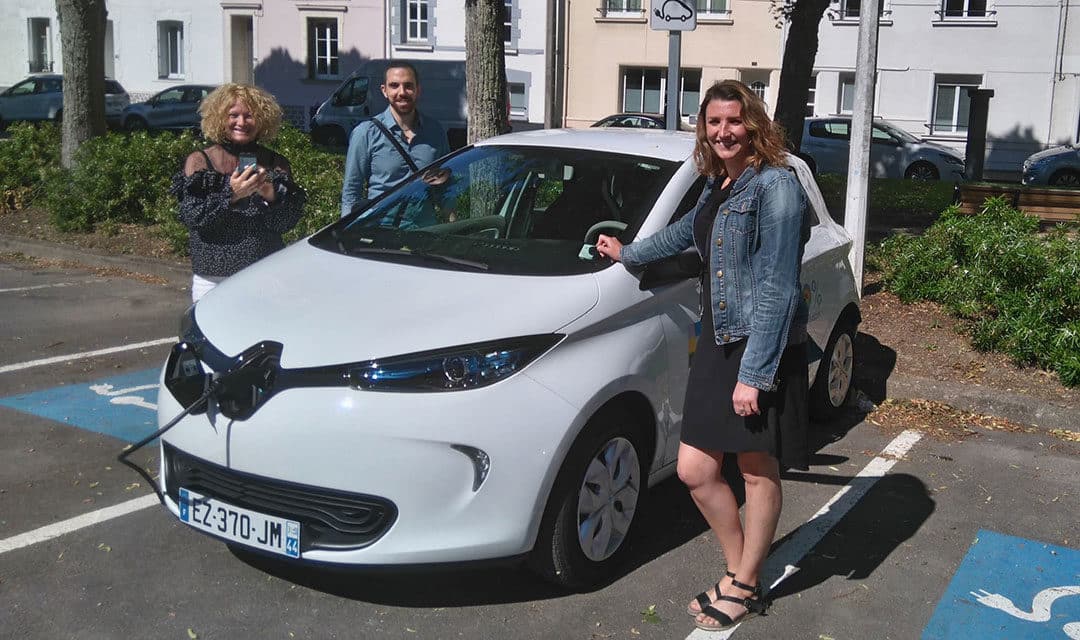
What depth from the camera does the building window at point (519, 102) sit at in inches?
1320

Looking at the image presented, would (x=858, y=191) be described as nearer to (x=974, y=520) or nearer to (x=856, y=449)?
(x=856, y=449)

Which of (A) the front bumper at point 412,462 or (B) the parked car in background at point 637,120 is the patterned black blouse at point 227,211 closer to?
(A) the front bumper at point 412,462

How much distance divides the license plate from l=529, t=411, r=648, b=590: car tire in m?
0.83

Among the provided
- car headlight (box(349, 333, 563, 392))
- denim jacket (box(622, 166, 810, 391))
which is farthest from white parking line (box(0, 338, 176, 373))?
denim jacket (box(622, 166, 810, 391))

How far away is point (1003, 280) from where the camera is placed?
7566 mm

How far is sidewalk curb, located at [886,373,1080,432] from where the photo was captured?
654cm

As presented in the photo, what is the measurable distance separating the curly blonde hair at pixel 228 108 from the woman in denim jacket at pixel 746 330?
2316mm

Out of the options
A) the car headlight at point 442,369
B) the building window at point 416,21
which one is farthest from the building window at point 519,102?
the car headlight at point 442,369

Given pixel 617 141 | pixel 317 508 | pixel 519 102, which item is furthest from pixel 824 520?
pixel 519 102

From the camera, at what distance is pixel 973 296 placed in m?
7.67

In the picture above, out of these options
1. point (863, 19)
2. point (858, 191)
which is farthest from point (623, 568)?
point (863, 19)

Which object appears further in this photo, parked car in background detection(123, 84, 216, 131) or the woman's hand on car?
parked car in background detection(123, 84, 216, 131)

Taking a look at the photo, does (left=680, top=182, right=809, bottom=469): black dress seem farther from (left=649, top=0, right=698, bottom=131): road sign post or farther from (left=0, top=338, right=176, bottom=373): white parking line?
(left=0, top=338, right=176, bottom=373): white parking line

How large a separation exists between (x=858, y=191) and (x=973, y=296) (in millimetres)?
1221
